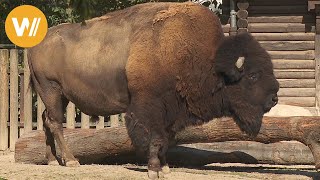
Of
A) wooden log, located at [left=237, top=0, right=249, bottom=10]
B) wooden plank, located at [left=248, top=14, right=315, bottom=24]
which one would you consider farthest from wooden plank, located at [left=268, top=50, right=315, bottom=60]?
wooden log, located at [left=237, top=0, right=249, bottom=10]

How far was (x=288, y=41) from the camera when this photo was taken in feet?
52.0

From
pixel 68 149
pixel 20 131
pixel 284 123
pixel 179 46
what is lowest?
pixel 20 131

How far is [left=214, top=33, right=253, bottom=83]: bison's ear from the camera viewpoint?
8312mm

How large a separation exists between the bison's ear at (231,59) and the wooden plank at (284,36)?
7.46m

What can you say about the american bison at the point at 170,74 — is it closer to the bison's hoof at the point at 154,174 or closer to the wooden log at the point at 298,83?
the bison's hoof at the point at 154,174

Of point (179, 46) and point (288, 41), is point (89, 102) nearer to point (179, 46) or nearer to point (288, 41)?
point (179, 46)

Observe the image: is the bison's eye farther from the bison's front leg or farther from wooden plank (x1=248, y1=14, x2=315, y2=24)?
wooden plank (x1=248, y1=14, x2=315, y2=24)

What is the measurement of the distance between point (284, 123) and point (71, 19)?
6.47 m

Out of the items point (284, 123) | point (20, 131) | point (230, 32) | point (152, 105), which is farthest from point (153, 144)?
point (230, 32)

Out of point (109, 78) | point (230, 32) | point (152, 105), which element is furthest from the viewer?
point (230, 32)

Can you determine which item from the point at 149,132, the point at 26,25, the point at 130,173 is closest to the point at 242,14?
the point at 26,25

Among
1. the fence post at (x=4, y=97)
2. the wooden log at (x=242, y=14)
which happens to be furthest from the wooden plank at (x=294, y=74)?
the fence post at (x=4, y=97)

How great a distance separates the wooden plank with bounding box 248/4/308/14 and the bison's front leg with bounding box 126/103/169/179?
822 cm

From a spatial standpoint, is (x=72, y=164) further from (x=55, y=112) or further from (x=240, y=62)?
(x=240, y=62)
